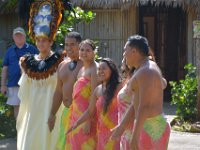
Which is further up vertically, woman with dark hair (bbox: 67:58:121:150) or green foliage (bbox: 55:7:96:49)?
green foliage (bbox: 55:7:96:49)

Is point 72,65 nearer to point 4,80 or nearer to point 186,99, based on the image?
point 4,80

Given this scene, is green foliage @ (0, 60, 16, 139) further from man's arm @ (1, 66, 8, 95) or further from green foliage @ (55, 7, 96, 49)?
green foliage @ (55, 7, 96, 49)

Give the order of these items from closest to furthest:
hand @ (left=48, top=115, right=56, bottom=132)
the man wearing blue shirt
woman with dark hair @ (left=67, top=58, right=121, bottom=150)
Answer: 1. woman with dark hair @ (left=67, top=58, right=121, bottom=150)
2. hand @ (left=48, top=115, right=56, bottom=132)
3. the man wearing blue shirt

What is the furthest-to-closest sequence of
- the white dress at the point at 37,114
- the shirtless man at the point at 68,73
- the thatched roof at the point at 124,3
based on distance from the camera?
1. the thatched roof at the point at 124,3
2. the white dress at the point at 37,114
3. the shirtless man at the point at 68,73

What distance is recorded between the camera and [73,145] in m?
7.04

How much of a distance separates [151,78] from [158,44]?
11137 millimetres

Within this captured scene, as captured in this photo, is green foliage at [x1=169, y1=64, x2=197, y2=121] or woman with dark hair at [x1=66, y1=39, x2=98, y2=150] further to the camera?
green foliage at [x1=169, y1=64, x2=197, y2=121]

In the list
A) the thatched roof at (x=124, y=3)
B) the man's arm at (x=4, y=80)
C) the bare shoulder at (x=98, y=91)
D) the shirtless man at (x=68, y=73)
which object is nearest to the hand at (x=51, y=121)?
the shirtless man at (x=68, y=73)

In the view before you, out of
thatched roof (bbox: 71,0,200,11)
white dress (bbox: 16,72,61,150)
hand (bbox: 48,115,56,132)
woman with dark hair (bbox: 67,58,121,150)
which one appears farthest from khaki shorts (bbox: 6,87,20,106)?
thatched roof (bbox: 71,0,200,11)

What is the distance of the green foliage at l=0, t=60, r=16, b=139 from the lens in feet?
35.7

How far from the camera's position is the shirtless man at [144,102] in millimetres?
5371

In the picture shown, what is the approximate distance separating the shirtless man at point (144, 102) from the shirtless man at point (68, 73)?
176cm

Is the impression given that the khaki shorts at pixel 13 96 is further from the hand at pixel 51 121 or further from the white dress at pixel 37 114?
the hand at pixel 51 121

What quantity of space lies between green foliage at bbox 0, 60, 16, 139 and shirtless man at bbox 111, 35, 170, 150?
18.3 ft
